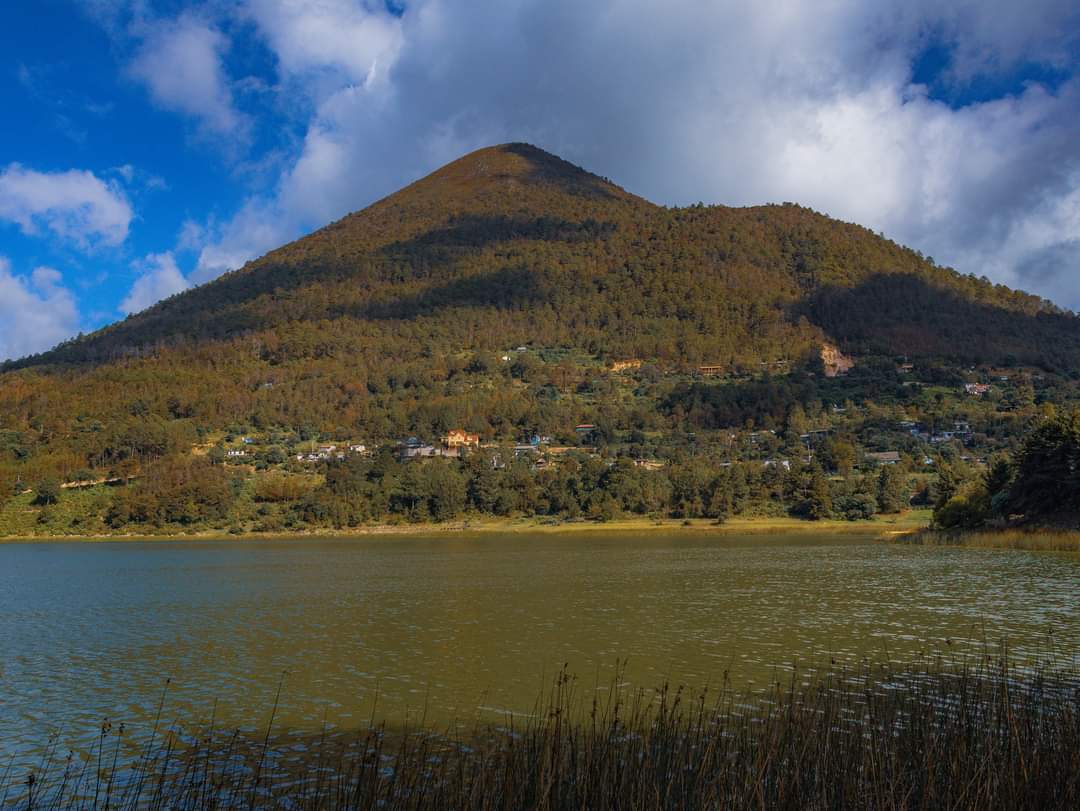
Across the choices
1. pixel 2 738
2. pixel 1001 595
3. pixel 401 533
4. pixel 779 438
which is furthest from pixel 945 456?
pixel 2 738

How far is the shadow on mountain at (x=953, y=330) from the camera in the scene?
17150cm

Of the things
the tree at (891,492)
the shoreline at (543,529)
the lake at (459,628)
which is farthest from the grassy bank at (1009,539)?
the tree at (891,492)

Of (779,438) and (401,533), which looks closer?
(401,533)

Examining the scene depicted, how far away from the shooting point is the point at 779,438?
126 meters

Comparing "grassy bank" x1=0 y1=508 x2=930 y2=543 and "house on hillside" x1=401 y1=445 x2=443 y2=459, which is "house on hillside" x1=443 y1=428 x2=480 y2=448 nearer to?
"house on hillside" x1=401 y1=445 x2=443 y2=459

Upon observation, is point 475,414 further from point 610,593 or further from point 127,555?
point 610,593

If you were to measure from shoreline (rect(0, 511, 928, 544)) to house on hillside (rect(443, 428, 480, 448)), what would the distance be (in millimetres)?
32194

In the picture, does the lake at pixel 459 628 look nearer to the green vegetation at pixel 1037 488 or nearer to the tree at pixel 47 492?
the green vegetation at pixel 1037 488

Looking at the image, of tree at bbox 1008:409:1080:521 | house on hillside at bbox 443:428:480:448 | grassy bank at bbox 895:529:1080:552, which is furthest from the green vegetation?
house on hillside at bbox 443:428:480:448

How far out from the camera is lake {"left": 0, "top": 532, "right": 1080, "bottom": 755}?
1819cm

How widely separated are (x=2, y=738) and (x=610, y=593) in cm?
2424

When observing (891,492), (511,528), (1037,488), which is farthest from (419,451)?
(1037,488)

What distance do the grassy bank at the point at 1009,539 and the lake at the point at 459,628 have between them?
9.26ft

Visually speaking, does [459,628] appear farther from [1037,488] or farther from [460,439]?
[460,439]
